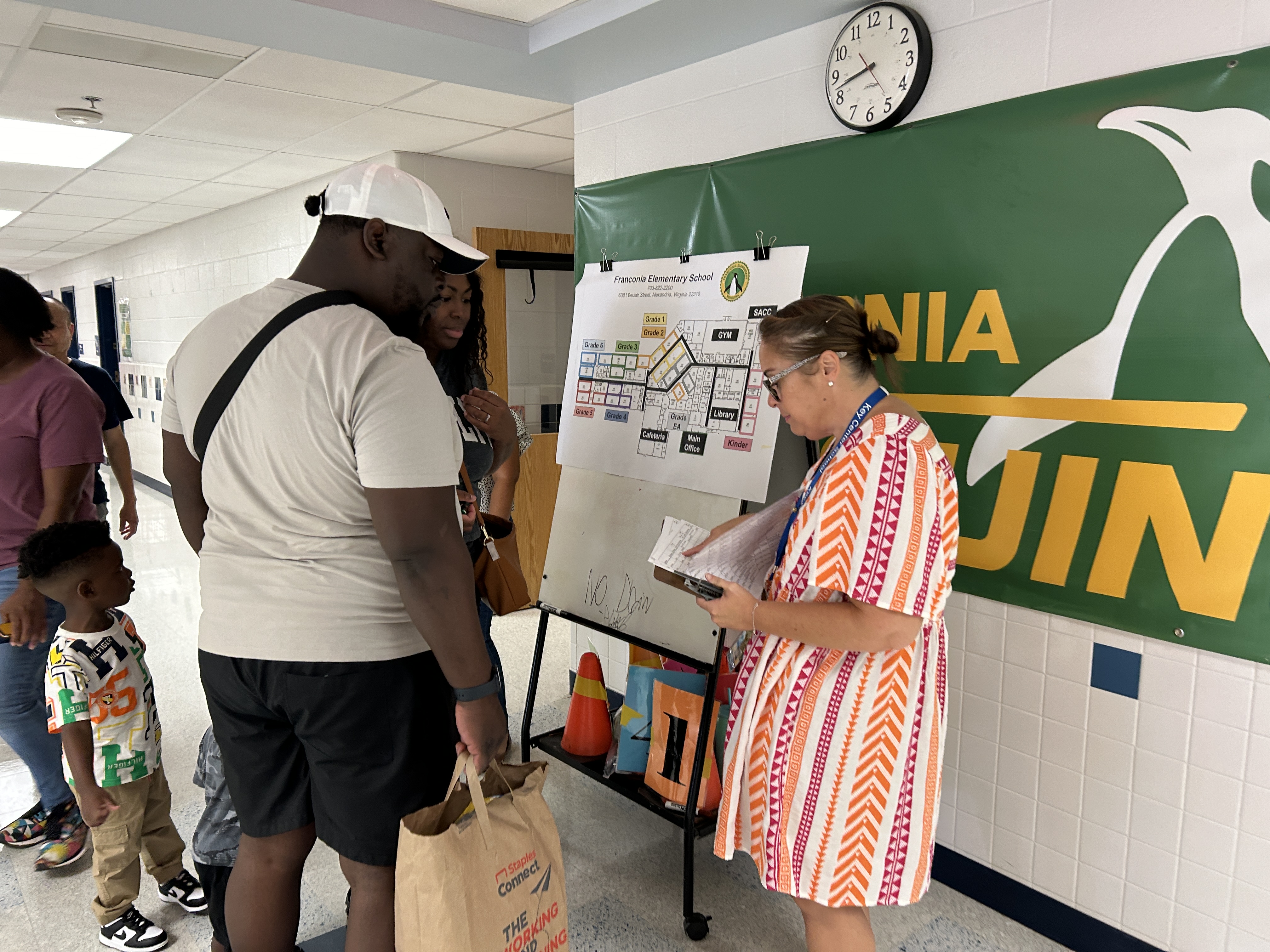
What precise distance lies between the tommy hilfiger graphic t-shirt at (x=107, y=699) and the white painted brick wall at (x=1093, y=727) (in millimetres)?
2010

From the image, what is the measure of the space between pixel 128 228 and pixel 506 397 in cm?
493

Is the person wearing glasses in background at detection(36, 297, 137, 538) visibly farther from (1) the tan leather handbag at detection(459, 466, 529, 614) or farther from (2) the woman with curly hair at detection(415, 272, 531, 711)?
(1) the tan leather handbag at detection(459, 466, 529, 614)

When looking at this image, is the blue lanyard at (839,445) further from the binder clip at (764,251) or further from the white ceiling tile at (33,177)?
the white ceiling tile at (33,177)

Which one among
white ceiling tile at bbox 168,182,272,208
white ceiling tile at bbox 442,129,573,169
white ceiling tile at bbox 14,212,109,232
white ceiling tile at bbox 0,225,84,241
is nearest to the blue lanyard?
white ceiling tile at bbox 442,129,573,169

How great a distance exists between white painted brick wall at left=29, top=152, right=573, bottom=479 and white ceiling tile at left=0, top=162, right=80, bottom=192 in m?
1.09

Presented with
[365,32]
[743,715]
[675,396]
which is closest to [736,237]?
[675,396]

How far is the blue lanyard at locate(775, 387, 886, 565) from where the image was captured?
4.87ft

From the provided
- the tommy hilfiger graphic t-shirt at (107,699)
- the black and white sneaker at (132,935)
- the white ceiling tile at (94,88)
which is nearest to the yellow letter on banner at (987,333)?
the tommy hilfiger graphic t-shirt at (107,699)

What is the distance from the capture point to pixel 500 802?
4.48 ft

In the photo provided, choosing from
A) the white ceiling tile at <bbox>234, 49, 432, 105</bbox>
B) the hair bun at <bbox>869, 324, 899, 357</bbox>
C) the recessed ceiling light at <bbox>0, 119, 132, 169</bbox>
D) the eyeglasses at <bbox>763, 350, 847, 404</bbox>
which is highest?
the recessed ceiling light at <bbox>0, 119, 132, 169</bbox>

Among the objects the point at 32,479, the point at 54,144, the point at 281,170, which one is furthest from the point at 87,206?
the point at 32,479

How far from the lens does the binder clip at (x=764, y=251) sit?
2262mm

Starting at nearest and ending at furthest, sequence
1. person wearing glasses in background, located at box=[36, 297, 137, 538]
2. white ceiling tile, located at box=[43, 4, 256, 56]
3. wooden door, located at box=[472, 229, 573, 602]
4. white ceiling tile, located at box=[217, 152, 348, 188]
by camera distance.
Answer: white ceiling tile, located at box=[43, 4, 256, 56]
person wearing glasses in background, located at box=[36, 297, 137, 538]
white ceiling tile, located at box=[217, 152, 348, 188]
wooden door, located at box=[472, 229, 573, 602]

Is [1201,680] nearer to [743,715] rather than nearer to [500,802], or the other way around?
[743,715]
